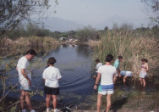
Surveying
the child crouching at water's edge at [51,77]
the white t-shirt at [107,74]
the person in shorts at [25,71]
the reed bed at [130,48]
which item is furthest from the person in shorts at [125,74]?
the person in shorts at [25,71]

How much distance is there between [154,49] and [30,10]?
9.00 m

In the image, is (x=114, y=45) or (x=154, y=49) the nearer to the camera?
(x=154, y=49)

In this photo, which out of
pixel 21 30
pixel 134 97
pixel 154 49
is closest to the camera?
pixel 21 30

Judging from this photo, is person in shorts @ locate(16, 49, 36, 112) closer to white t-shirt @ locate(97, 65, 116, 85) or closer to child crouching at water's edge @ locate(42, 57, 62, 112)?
child crouching at water's edge @ locate(42, 57, 62, 112)

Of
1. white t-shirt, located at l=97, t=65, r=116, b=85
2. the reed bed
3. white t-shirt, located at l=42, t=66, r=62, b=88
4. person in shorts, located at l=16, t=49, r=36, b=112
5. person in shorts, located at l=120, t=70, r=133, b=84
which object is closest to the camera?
person in shorts, located at l=16, t=49, r=36, b=112

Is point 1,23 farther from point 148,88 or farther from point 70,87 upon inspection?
point 148,88

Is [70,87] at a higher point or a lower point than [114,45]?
lower

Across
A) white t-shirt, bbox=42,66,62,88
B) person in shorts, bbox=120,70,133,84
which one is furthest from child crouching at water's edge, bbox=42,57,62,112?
person in shorts, bbox=120,70,133,84

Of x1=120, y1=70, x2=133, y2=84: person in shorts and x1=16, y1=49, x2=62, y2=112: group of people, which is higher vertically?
x1=16, y1=49, x2=62, y2=112: group of people

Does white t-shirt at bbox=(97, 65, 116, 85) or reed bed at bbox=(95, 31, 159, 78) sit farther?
reed bed at bbox=(95, 31, 159, 78)

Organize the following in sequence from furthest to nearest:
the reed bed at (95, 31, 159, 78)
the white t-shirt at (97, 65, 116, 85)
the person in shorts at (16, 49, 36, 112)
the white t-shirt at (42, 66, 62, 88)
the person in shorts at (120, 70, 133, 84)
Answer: the reed bed at (95, 31, 159, 78), the person in shorts at (120, 70, 133, 84), the white t-shirt at (42, 66, 62, 88), the white t-shirt at (97, 65, 116, 85), the person in shorts at (16, 49, 36, 112)

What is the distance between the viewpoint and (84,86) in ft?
39.2

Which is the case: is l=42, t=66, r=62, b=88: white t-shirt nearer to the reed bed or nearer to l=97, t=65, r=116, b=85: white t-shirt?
l=97, t=65, r=116, b=85: white t-shirt

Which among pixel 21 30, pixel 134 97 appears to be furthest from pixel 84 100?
pixel 21 30
